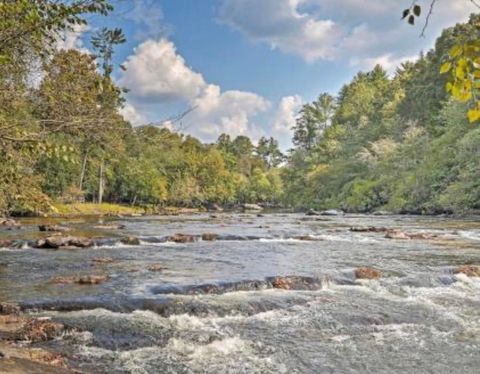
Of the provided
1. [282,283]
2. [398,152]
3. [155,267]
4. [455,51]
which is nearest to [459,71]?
[455,51]

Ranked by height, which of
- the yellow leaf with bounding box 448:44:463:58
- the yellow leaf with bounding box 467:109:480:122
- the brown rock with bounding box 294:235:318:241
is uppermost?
the yellow leaf with bounding box 448:44:463:58

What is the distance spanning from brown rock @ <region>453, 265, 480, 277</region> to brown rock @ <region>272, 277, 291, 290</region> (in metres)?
5.36

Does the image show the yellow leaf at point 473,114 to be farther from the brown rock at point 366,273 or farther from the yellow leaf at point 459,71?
the brown rock at point 366,273

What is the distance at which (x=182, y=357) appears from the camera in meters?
8.11

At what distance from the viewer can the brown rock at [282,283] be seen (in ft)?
43.6

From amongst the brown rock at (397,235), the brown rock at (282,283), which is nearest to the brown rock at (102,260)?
the brown rock at (282,283)

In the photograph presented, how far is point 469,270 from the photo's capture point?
14.9 metres

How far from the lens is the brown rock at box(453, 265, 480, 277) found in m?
14.7

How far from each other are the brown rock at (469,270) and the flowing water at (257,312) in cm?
31

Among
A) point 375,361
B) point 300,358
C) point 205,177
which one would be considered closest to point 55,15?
point 300,358

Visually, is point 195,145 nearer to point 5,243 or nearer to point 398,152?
point 398,152

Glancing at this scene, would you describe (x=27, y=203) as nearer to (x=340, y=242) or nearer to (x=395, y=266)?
(x=395, y=266)

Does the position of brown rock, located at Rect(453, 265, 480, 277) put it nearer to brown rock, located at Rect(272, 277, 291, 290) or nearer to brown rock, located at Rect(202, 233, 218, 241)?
brown rock, located at Rect(272, 277, 291, 290)

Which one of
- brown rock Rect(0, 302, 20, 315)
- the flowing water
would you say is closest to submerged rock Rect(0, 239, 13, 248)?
the flowing water
